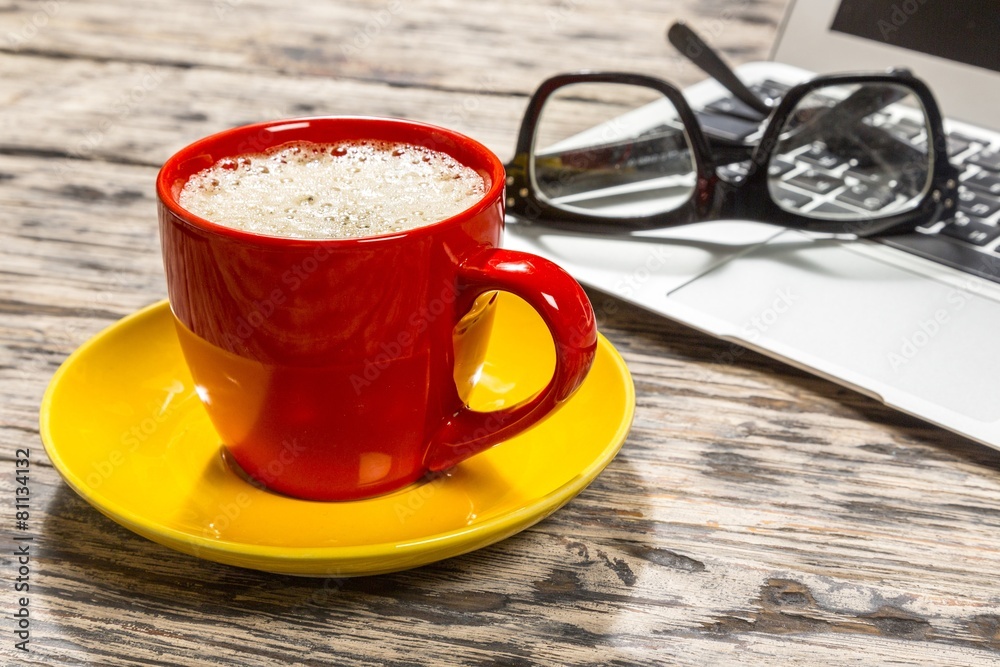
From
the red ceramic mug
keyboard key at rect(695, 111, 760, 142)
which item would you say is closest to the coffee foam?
the red ceramic mug

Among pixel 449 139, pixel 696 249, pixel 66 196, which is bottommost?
pixel 66 196

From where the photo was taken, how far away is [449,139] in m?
0.54

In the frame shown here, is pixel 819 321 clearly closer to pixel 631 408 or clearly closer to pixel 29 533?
pixel 631 408

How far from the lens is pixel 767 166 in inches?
30.6

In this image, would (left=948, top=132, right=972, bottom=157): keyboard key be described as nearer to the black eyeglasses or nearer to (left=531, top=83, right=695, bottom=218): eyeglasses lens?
the black eyeglasses

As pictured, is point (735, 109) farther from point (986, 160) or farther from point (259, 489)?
point (259, 489)

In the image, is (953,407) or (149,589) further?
(953,407)

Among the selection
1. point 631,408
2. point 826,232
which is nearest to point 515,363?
point 631,408

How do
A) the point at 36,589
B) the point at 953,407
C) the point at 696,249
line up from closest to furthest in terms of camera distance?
the point at 36,589, the point at 953,407, the point at 696,249

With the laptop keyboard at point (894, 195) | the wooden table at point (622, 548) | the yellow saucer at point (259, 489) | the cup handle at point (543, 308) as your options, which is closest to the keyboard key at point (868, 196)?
the laptop keyboard at point (894, 195)

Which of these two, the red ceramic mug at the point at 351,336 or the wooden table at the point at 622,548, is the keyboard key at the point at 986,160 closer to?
the wooden table at the point at 622,548

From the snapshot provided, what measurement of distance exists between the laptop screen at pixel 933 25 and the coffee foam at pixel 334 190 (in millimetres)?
680

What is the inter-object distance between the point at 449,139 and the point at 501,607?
269 millimetres

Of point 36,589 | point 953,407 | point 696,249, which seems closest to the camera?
point 36,589
